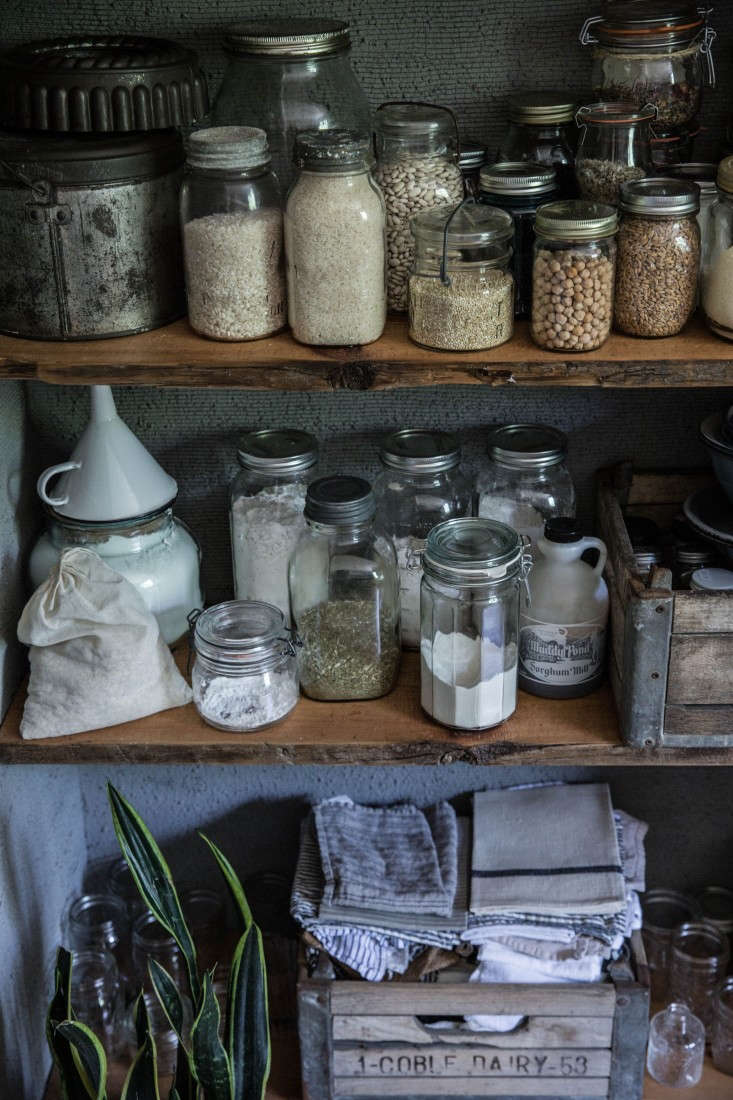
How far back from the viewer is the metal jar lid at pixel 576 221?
1.11 m

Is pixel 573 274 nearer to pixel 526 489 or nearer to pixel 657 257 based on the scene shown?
pixel 657 257

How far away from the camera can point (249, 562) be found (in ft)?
4.63

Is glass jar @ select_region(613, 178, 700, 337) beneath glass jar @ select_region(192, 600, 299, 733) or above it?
above

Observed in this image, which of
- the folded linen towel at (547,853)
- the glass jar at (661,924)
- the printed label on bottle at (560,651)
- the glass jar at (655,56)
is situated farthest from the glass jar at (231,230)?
the glass jar at (661,924)

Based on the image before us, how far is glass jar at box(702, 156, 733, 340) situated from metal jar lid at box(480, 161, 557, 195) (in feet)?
0.53

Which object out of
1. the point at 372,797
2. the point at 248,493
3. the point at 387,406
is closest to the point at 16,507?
the point at 248,493

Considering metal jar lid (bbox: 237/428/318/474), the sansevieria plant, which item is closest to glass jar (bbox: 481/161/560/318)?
metal jar lid (bbox: 237/428/318/474)

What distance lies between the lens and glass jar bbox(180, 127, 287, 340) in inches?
44.4

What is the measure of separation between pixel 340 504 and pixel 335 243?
0.28 metres

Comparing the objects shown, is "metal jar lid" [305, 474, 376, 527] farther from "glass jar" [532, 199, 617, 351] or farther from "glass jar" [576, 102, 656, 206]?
"glass jar" [576, 102, 656, 206]

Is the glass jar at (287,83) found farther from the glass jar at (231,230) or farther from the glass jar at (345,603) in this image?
the glass jar at (345,603)

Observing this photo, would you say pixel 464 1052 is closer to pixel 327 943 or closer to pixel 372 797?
pixel 327 943

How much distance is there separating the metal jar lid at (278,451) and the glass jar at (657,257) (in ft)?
1.27

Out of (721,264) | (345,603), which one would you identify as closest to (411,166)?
(721,264)
